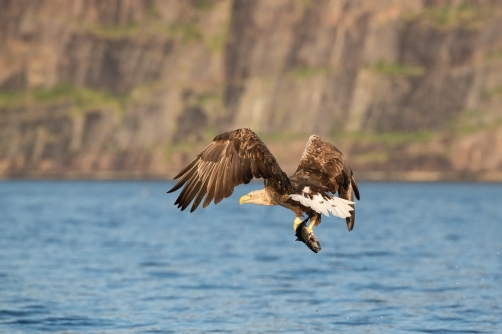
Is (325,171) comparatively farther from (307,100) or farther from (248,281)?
(307,100)

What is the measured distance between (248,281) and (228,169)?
12.3 m

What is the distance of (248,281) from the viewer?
91.1 feet

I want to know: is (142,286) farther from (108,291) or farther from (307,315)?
(307,315)

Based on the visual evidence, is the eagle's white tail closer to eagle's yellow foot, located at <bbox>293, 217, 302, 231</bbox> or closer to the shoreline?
eagle's yellow foot, located at <bbox>293, 217, 302, 231</bbox>

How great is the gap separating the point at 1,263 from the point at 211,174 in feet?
63.8

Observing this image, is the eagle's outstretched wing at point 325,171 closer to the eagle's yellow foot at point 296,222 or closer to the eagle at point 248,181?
the eagle at point 248,181

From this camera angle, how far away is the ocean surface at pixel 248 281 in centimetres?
2111

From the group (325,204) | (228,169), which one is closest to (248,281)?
(228,169)

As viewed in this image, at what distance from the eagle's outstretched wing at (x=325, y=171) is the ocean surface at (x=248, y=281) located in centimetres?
355

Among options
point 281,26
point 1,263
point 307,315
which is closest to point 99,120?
point 281,26

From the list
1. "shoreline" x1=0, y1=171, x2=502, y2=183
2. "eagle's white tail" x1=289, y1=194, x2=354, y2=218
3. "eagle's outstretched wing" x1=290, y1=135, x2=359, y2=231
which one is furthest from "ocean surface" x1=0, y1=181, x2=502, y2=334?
"shoreline" x1=0, y1=171, x2=502, y2=183

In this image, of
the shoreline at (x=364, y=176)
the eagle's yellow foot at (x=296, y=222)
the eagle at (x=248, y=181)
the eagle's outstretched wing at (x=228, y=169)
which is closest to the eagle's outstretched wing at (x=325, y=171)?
the eagle at (x=248, y=181)

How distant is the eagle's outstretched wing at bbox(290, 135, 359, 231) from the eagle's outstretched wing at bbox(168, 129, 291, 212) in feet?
3.76

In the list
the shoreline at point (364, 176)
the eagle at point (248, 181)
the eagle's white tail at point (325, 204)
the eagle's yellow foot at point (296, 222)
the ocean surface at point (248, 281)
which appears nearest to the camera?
the eagle's white tail at point (325, 204)
